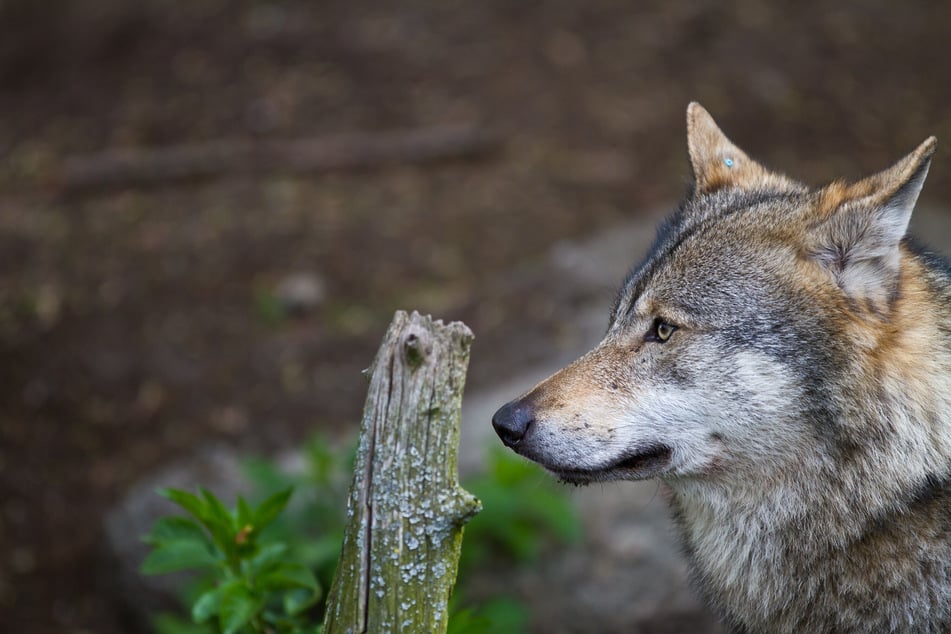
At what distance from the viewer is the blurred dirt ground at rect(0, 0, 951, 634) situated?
21.7 ft

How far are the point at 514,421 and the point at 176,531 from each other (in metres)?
1.26

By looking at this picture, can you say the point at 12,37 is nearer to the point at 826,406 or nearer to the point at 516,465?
the point at 516,465

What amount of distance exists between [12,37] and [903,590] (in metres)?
10.5

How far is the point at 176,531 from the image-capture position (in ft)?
10.9

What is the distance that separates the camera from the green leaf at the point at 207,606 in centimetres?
309

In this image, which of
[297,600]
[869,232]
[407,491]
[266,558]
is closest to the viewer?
[407,491]

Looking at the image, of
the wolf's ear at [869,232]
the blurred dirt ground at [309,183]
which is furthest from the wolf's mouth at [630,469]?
the blurred dirt ground at [309,183]

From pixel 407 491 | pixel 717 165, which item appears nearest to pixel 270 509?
pixel 407 491

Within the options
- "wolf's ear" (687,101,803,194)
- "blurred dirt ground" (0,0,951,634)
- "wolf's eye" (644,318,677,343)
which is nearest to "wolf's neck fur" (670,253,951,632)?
"wolf's eye" (644,318,677,343)

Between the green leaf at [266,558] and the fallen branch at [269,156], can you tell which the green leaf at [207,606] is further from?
the fallen branch at [269,156]

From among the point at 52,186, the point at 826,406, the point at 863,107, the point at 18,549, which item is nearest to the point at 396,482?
the point at 826,406

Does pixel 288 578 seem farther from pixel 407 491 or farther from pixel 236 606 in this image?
pixel 407 491

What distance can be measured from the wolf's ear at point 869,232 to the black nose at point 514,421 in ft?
3.54

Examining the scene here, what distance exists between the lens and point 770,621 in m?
3.34
